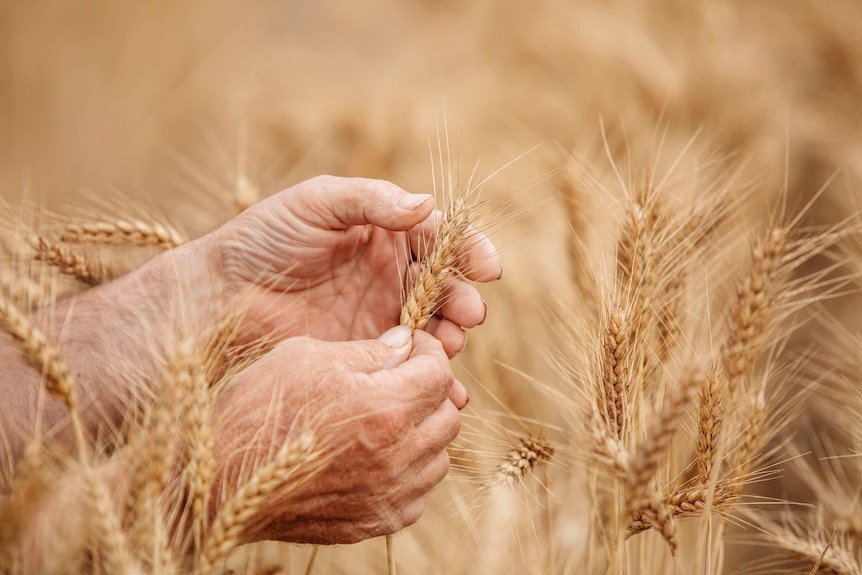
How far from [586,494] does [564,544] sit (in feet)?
0.58

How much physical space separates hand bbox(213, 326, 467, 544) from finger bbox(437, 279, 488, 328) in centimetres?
14

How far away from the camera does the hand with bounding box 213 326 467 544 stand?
3.55 ft

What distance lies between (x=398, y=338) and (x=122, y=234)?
0.72 m

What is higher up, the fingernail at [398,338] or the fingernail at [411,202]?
the fingernail at [411,202]

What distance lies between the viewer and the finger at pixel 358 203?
50.8 inches

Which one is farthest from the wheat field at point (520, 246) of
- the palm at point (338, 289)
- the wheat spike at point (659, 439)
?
Result: the palm at point (338, 289)

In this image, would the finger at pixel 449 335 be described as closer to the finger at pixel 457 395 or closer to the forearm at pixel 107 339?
the finger at pixel 457 395

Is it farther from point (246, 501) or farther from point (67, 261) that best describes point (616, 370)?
point (67, 261)

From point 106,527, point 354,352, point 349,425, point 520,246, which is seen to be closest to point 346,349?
point 354,352

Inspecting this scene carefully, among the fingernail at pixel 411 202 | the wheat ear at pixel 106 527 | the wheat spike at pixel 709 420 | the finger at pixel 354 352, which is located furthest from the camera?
the fingernail at pixel 411 202

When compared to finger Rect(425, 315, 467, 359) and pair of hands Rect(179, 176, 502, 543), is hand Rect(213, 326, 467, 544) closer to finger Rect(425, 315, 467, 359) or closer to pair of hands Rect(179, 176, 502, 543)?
pair of hands Rect(179, 176, 502, 543)

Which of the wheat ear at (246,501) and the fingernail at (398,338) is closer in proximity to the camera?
the wheat ear at (246,501)

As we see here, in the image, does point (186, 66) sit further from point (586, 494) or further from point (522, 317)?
point (586, 494)

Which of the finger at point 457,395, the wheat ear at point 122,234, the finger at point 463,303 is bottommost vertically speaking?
the finger at point 457,395
